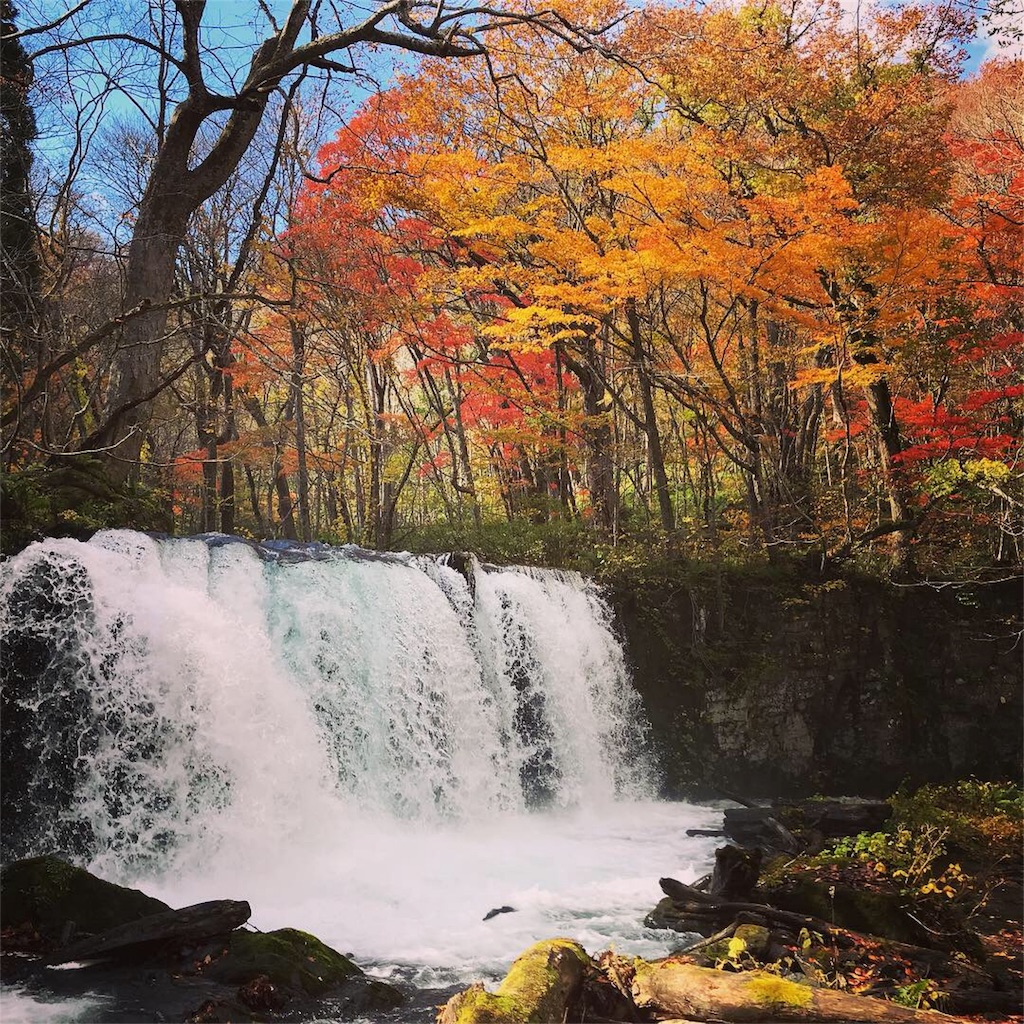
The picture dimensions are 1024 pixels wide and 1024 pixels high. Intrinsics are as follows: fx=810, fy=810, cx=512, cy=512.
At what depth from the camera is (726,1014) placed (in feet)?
11.9

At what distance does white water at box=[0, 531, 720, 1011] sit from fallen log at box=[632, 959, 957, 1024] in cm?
167

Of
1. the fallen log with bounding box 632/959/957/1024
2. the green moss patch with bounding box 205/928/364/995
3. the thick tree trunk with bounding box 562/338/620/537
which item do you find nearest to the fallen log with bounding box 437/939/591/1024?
the fallen log with bounding box 632/959/957/1024

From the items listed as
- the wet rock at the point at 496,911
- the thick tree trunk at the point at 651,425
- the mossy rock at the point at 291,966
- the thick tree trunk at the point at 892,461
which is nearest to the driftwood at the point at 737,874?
the wet rock at the point at 496,911

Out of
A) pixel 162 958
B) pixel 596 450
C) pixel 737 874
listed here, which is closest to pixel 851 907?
pixel 737 874

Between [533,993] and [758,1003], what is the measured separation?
1.04m

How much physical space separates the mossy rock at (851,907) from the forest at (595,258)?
587 centimetres

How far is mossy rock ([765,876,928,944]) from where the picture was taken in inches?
208

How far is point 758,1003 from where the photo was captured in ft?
11.9

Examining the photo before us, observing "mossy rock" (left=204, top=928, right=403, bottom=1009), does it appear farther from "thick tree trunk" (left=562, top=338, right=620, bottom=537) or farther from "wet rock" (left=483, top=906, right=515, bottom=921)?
"thick tree trunk" (left=562, top=338, right=620, bottom=537)

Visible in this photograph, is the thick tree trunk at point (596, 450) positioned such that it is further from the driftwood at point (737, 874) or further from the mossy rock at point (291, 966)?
the mossy rock at point (291, 966)

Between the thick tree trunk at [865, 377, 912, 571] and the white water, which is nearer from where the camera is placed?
the white water

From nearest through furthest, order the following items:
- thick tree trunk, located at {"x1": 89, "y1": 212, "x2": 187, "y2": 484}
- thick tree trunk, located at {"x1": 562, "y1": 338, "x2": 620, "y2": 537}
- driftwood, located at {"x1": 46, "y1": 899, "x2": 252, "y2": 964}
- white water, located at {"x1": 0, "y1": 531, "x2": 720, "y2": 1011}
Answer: driftwood, located at {"x1": 46, "y1": 899, "x2": 252, "y2": 964} → white water, located at {"x1": 0, "y1": 531, "x2": 720, "y2": 1011} → thick tree trunk, located at {"x1": 89, "y1": 212, "x2": 187, "y2": 484} → thick tree trunk, located at {"x1": 562, "y1": 338, "x2": 620, "y2": 537}

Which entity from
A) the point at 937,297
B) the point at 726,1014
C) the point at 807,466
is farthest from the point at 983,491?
the point at 726,1014

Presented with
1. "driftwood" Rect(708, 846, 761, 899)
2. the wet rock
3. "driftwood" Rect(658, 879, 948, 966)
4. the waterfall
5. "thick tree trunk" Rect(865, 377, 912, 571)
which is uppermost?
"thick tree trunk" Rect(865, 377, 912, 571)
